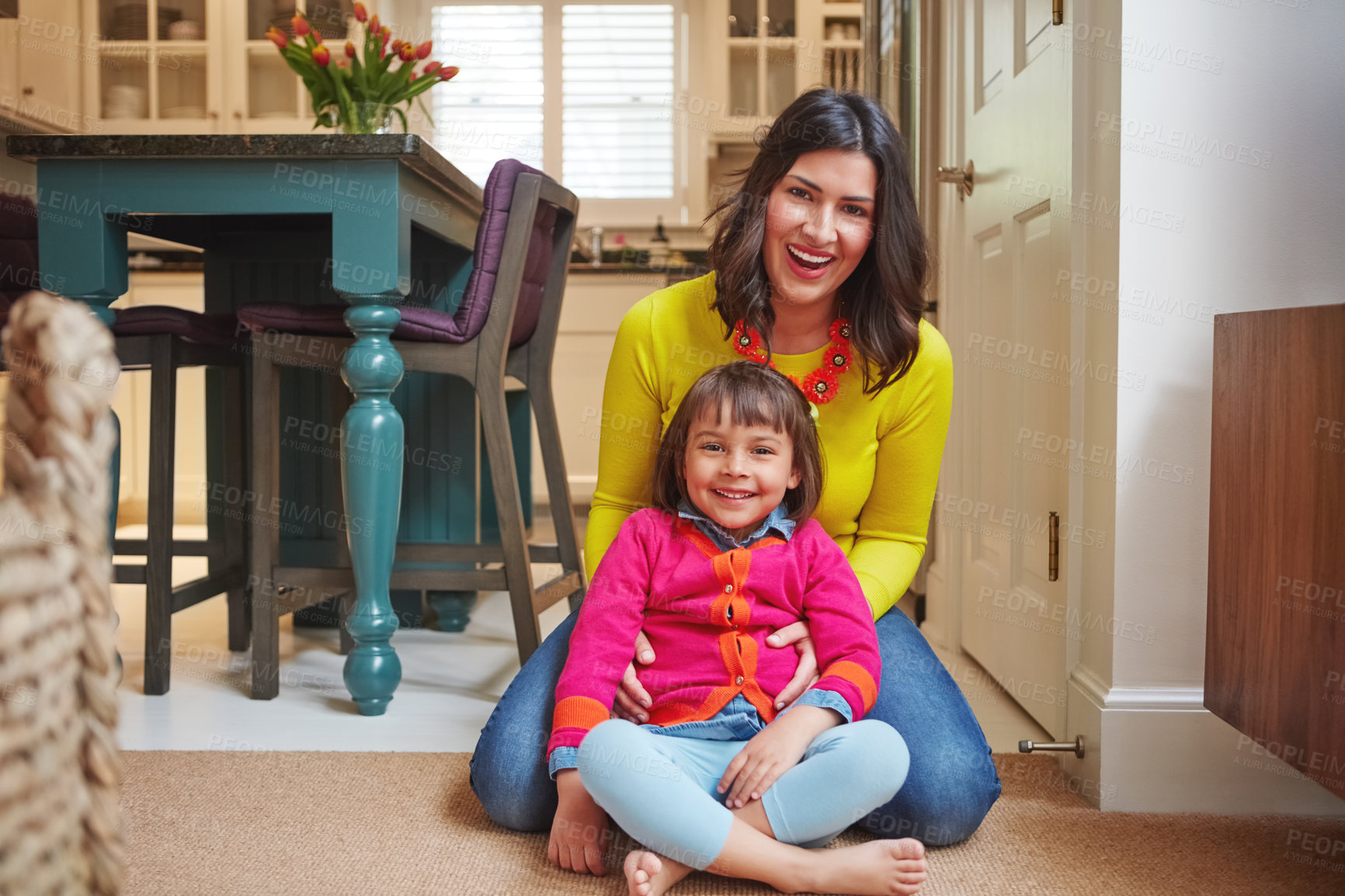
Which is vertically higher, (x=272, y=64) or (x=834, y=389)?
(x=272, y=64)

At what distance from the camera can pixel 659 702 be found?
3.86 feet

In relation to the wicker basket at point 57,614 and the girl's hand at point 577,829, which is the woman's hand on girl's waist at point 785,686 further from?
the wicker basket at point 57,614

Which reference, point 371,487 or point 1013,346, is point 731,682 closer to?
point 371,487

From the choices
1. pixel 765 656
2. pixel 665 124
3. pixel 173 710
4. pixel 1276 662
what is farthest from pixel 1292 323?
pixel 665 124

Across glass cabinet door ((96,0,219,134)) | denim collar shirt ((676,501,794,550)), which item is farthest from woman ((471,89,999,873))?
glass cabinet door ((96,0,219,134))

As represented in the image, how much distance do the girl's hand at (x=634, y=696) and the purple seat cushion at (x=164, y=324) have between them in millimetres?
1047

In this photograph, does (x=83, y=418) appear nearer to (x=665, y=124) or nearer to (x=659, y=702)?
(x=659, y=702)

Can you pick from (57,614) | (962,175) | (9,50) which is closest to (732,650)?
(57,614)

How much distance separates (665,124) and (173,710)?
11.1 feet

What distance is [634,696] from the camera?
3.85ft

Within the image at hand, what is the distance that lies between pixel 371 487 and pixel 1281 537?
1.21 m

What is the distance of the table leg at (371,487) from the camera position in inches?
64.2

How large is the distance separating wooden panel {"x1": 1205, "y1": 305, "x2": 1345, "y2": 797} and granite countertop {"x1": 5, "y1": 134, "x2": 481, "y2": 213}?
3.76ft

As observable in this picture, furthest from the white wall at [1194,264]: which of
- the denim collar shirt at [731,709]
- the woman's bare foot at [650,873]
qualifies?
the woman's bare foot at [650,873]
